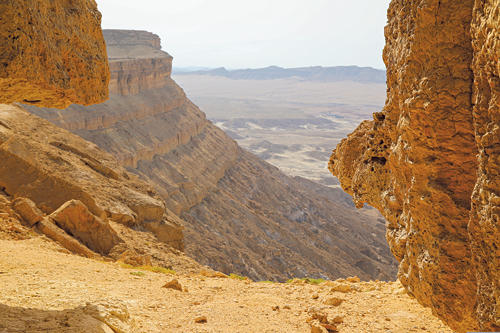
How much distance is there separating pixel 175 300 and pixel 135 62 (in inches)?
1359

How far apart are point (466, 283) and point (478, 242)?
0.66 meters

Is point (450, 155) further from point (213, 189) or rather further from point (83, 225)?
point (213, 189)

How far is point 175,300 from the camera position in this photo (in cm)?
809

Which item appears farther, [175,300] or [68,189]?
[68,189]

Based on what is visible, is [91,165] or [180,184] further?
[180,184]

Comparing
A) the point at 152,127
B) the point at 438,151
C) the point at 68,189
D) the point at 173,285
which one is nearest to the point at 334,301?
the point at 173,285

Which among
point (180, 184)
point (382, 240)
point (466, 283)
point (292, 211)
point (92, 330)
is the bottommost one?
point (382, 240)

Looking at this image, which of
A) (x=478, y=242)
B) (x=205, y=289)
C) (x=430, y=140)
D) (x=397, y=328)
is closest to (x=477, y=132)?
(x=430, y=140)

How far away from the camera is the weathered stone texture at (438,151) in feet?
15.6

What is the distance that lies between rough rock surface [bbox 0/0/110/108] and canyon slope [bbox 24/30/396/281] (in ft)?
53.5

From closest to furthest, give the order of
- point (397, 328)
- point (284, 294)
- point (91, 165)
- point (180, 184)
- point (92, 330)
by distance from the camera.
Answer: point (92, 330), point (397, 328), point (284, 294), point (91, 165), point (180, 184)

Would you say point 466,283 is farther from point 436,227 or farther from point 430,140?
point 430,140

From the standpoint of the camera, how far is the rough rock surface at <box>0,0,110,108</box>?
17.6 feet

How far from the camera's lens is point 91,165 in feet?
49.6
